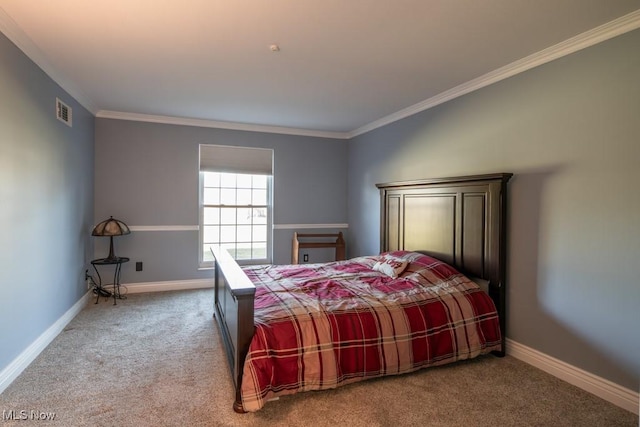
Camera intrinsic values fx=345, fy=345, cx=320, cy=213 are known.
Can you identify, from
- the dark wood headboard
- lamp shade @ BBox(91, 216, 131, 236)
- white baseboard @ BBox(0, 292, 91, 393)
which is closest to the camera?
white baseboard @ BBox(0, 292, 91, 393)

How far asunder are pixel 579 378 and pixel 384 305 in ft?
4.58

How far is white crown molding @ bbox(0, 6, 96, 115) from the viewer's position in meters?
2.19

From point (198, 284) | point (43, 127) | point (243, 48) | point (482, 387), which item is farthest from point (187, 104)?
point (482, 387)

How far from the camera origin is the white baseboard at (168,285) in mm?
4531

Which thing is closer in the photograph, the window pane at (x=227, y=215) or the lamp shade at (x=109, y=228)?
the lamp shade at (x=109, y=228)

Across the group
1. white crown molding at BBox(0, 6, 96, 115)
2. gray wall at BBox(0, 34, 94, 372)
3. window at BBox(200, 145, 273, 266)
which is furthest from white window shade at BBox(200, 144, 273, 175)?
white crown molding at BBox(0, 6, 96, 115)

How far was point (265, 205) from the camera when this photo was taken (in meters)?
5.31

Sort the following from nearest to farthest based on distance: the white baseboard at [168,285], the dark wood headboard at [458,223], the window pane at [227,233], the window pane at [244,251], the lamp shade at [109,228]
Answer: the dark wood headboard at [458,223] → the lamp shade at [109,228] → the white baseboard at [168,285] → the window pane at [227,233] → the window pane at [244,251]

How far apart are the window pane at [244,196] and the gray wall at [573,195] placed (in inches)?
123

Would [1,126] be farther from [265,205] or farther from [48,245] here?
[265,205]

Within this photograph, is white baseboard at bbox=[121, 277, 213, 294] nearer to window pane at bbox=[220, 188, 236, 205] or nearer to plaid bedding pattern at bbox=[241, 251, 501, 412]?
window pane at bbox=[220, 188, 236, 205]

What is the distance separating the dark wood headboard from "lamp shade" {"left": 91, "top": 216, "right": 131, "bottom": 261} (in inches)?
126

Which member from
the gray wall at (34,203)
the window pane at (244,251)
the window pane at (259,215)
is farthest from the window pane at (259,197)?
the gray wall at (34,203)

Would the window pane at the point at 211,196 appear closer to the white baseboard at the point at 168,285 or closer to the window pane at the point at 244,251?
the window pane at the point at 244,251
